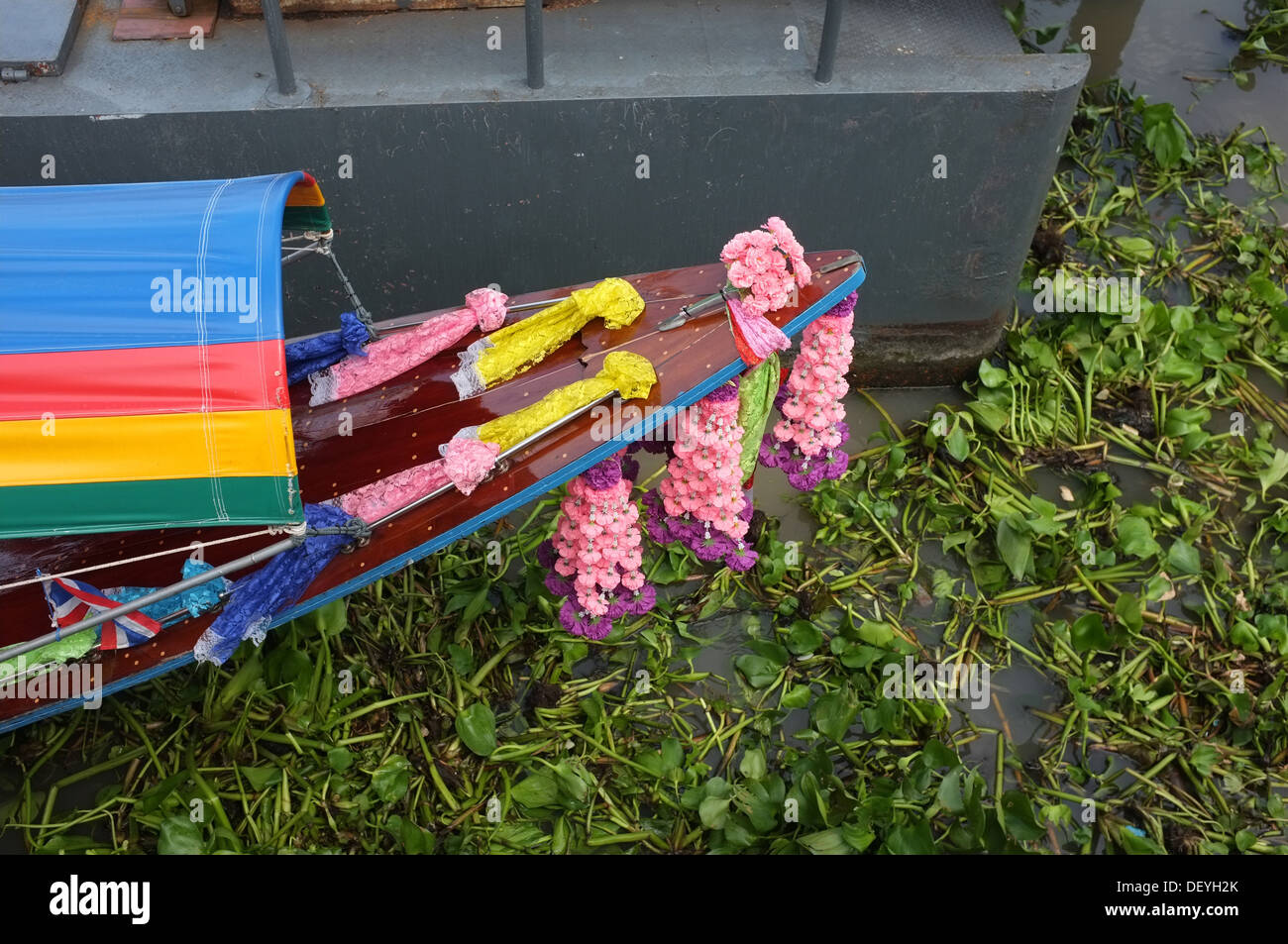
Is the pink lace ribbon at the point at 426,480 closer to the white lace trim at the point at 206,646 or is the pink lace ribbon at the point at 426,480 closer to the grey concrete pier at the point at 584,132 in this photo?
the white lace trim at the point at 206,646

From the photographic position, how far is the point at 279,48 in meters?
4.96

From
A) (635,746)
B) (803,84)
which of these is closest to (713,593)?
(635,746)

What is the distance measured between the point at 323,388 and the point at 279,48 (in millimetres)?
1531

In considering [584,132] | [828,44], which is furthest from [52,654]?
[828,44]

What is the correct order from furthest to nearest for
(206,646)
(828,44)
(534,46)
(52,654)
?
(828,44) → (534,46) → (52,654) → (206,646)

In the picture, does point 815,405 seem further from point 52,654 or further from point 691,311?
point 52,654

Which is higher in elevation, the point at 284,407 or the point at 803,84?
the point at 803,84

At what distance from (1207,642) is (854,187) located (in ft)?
9.05

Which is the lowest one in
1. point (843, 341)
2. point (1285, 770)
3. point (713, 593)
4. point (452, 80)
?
point (1285, 770)

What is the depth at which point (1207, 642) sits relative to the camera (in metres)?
5.43

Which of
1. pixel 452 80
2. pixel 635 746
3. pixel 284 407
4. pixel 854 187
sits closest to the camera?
pixel 284 407

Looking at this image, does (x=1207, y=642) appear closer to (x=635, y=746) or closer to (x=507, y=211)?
(x=635, y=746)

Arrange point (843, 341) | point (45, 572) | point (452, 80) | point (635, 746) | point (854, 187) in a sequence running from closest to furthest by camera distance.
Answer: point (45, 572) → point (843, 341) → point (635, 746) → point (452, 80) → point (854, 187)

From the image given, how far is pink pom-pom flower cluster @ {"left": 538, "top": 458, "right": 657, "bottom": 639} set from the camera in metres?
4.39
